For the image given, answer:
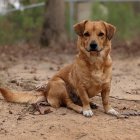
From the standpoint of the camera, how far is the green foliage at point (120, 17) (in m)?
18.5

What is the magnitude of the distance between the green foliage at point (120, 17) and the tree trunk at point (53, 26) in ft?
5.56

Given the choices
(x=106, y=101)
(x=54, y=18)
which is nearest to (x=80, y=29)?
(x=106, y=101)

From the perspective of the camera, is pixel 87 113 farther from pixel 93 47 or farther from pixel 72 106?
pixel 93 47

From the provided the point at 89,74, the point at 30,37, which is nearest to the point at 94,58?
the point at 89,74

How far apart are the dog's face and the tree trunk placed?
9374 mm

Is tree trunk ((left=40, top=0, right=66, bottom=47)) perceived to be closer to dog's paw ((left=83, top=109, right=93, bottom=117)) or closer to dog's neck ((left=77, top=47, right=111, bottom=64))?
dog's neck ((left=77, top=47, right=111, bottom=64))

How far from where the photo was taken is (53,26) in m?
17.0

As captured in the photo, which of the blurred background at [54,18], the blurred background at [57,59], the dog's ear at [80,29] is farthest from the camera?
the blurred background at [54,18]

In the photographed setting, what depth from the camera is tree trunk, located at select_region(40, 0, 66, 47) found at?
1684cm

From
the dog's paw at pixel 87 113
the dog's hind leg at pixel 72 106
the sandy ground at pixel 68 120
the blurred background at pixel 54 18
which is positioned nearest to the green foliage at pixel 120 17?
the blurred background at pixel 54 18

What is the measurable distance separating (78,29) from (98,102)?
1.33 meters

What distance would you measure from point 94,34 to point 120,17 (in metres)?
11.5

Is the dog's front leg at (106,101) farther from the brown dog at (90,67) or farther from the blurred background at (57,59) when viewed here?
the blurred background at (57,59)

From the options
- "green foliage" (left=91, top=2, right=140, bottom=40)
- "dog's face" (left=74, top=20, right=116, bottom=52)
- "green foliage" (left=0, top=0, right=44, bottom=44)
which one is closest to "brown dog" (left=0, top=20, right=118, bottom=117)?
"dog's face" (left=74, top=20, right=116, bottom=52)
